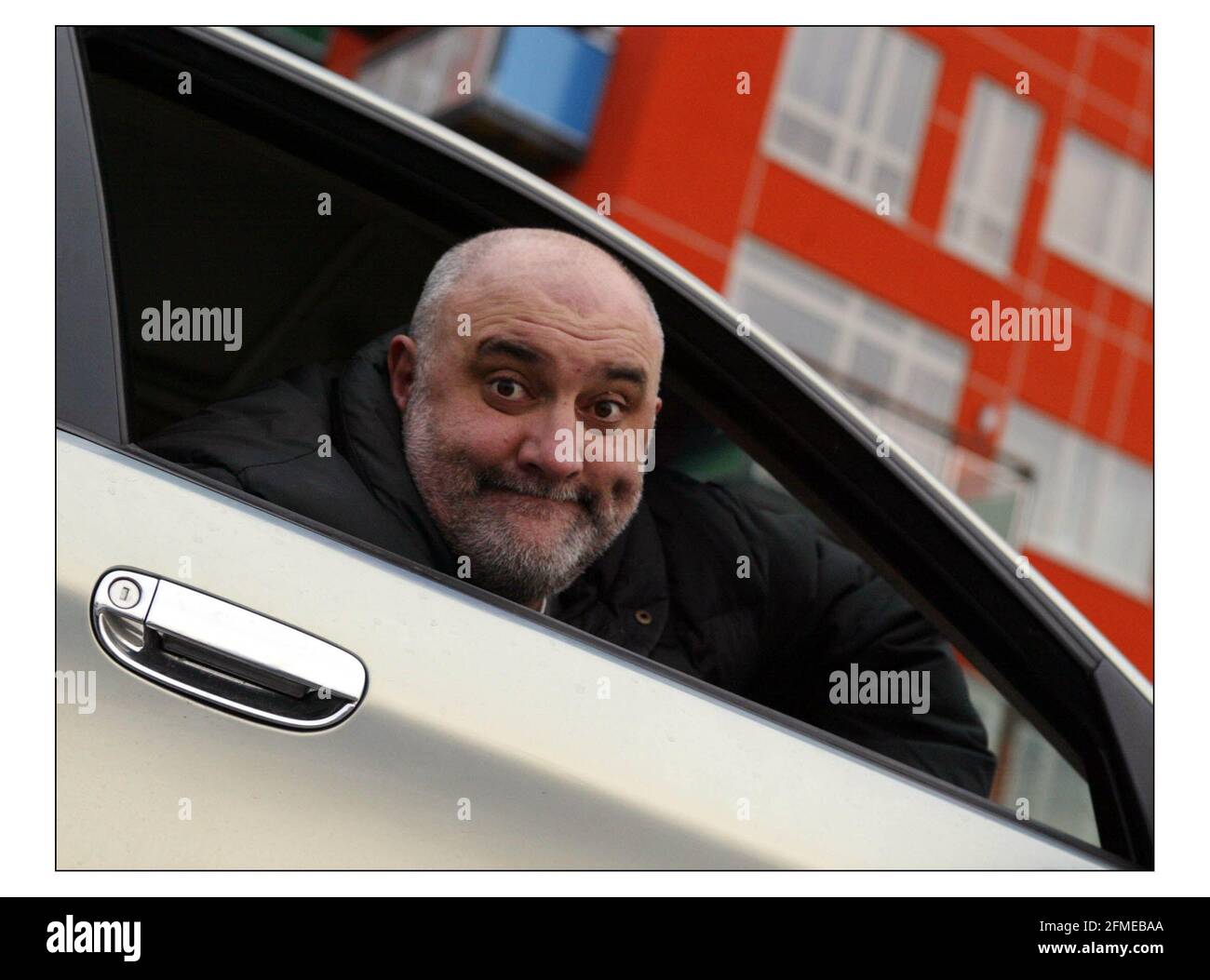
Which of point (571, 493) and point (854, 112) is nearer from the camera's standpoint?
point (571, 493)

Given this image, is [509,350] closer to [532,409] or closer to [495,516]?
[532,409]

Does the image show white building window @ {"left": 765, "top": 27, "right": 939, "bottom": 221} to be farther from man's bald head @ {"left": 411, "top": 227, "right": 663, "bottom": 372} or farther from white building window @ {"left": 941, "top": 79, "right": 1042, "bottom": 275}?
man's bald head @ {"left": 411, "top": 227, "right": 663, "bottom": 372}

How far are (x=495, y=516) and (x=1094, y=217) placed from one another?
9424 mm

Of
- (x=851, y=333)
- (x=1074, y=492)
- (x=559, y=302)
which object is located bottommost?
(x=559, y=302)

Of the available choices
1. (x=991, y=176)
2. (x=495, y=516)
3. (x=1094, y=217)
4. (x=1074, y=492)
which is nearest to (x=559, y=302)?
(x=495, y=516)

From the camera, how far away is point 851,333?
1036 cm

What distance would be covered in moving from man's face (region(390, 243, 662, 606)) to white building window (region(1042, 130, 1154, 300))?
849 centimetres

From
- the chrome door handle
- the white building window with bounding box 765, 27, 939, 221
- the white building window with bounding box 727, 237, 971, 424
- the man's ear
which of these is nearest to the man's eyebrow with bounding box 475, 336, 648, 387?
the man's ear

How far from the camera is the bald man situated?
4.70 feet

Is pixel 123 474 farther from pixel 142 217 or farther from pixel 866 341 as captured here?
pixel 866 341

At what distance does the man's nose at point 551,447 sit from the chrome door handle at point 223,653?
1.48 feet

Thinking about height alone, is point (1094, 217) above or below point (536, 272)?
above

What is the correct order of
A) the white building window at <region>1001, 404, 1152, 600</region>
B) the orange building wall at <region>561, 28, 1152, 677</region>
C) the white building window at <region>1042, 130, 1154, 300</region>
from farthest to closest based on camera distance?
1. the white building window at <region>1001, 404, 1152, 600</region>
2. the white building window at <region>1042, 130, 1154, 300</region>
3. the orange building wall at <region>561, 28, 1152, 677</region>

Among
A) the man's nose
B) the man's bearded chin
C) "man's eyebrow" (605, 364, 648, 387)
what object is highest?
"man's eyebrow" (605, 364, 648, 387)
